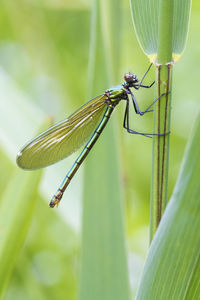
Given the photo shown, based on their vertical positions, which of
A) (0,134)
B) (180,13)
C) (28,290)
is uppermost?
(180,13)

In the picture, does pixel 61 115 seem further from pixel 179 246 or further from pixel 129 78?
pixel 179 246

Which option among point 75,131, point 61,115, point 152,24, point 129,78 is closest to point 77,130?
Answer: point 75,131

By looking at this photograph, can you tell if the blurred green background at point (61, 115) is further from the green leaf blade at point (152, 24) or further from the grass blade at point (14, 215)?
the green leaf blade at point (152, 24)

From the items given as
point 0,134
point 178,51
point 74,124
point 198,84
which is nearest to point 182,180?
point 178,51

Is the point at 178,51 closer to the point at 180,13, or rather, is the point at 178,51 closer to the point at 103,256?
the point at 180,13

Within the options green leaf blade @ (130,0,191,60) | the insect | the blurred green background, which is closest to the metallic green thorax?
the insect

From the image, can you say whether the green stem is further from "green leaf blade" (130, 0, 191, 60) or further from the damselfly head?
the damselfly head
